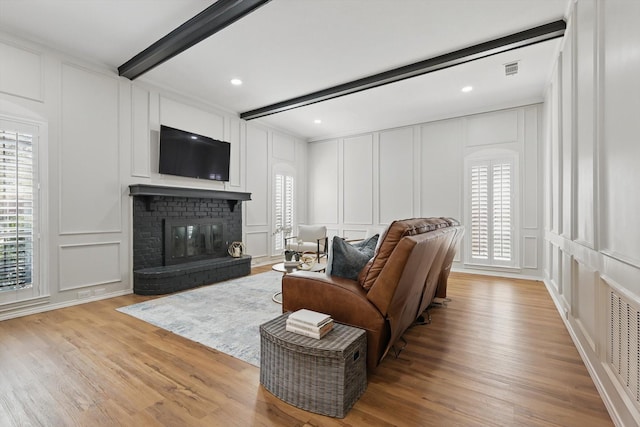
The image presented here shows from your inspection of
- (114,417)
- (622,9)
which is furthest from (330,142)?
(114,417)

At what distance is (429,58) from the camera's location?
153 inches

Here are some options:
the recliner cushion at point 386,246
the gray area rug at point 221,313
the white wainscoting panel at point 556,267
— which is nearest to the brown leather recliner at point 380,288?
the recliner cushion at point 386,246

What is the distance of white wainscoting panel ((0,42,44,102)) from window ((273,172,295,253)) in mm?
4115

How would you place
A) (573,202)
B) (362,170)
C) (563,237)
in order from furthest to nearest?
(362,170)
(563,237)
(573,202)

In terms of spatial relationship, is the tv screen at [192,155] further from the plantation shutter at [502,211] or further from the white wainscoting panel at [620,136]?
the white wainscoting panel at [620,136]

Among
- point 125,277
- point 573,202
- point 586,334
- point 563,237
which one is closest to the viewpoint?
point 586,334

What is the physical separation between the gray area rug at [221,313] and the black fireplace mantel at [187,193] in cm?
147

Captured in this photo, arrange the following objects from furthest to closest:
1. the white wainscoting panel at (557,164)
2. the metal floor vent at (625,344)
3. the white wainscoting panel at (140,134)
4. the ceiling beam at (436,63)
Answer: the white wainscoting panel at (140,134)
the white wainscoting panel at (557,164)
the ceiling beam at (436,63)
the metal floor vent at (625,344)

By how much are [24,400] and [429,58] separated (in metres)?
4.88

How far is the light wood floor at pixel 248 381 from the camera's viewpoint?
67.4 inches

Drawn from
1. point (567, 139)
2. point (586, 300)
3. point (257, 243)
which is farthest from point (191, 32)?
point (586, 300)

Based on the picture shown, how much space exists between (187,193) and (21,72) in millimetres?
2250

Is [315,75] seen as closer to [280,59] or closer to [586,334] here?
[280,59]

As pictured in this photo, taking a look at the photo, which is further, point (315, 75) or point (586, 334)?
point (315, 75)
